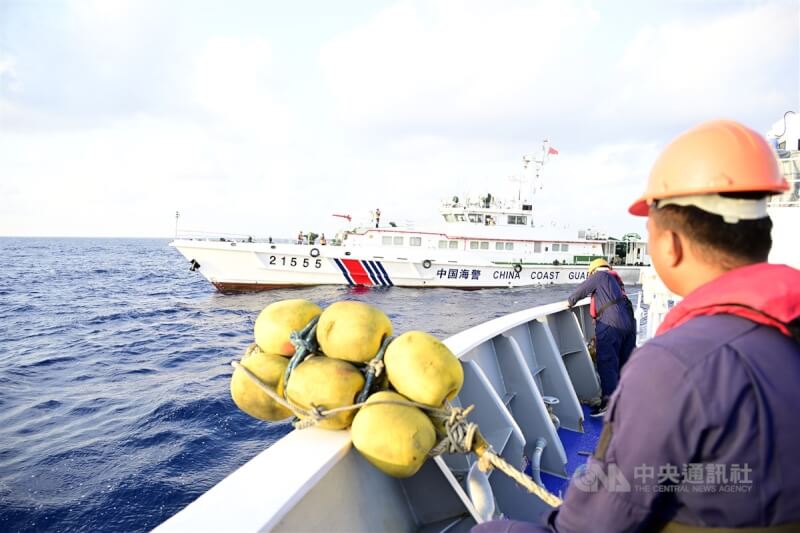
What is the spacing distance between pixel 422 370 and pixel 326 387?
0.41m

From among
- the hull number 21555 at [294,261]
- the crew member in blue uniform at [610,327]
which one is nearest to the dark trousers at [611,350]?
the crew member in blue uniform at [610,327]

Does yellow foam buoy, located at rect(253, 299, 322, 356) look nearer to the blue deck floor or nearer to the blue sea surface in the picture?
the blue deck floor

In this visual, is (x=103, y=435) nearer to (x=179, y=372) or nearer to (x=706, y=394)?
(x=179, y=372)

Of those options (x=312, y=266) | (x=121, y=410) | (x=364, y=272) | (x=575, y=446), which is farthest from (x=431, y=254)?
(x=575, y=446)

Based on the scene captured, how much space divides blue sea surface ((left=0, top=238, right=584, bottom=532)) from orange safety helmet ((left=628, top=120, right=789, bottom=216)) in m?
5.25

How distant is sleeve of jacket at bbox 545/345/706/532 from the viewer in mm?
974

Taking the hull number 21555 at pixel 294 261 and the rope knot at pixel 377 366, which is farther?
the hull number 21555 at pixel 294 261

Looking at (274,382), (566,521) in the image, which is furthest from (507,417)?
(566,521)

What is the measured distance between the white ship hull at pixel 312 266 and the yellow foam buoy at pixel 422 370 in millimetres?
21257

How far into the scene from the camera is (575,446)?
420 cm

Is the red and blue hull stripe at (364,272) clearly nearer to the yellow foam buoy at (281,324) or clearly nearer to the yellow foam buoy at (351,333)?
the yellow foam buoy at (281,324)

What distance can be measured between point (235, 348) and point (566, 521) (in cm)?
1234

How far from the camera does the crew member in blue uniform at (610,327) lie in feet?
16.5

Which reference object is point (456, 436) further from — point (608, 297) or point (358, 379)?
point (608, 297)
